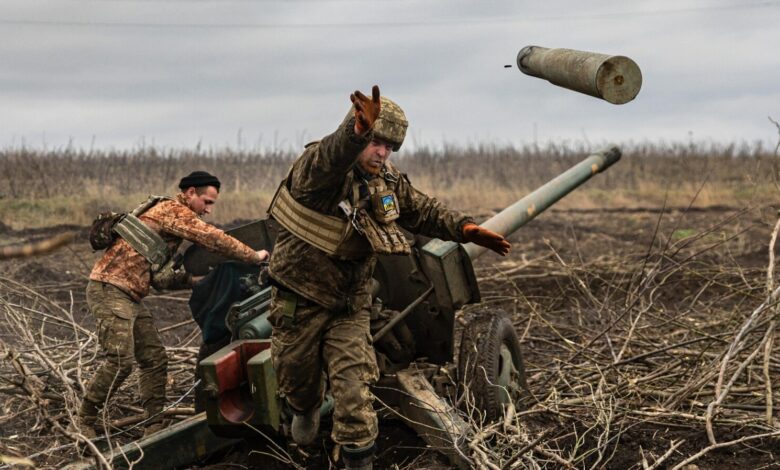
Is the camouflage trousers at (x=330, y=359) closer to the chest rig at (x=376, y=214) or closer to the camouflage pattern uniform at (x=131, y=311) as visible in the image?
the chest rig at (x=376, y=214)

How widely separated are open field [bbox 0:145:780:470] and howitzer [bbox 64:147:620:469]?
217mm

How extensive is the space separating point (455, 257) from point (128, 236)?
2006mm

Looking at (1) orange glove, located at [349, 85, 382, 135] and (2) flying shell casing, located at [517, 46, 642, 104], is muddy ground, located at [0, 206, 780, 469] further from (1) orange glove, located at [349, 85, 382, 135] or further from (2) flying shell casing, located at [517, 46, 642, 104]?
(1) orange glove, located at [349, 85, 382, 135]

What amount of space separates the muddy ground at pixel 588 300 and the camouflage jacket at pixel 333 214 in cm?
109

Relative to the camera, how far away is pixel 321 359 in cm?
496

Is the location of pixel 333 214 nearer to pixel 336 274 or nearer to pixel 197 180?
pixel 336 274

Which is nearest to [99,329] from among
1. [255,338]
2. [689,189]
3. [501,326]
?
[255,338]

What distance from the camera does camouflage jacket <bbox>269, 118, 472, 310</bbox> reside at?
14.5 ft

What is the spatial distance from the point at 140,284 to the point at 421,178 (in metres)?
22.6

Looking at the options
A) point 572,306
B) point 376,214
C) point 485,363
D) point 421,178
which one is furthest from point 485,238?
point 421,178

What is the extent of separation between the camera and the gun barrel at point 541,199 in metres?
6.60

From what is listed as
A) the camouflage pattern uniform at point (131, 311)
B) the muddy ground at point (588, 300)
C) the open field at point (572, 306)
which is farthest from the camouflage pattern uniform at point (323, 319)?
the camouflage pattern uniform at point (131, 311)

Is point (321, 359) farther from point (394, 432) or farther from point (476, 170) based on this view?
point (476, 170)

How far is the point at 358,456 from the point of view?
469 centimetres
